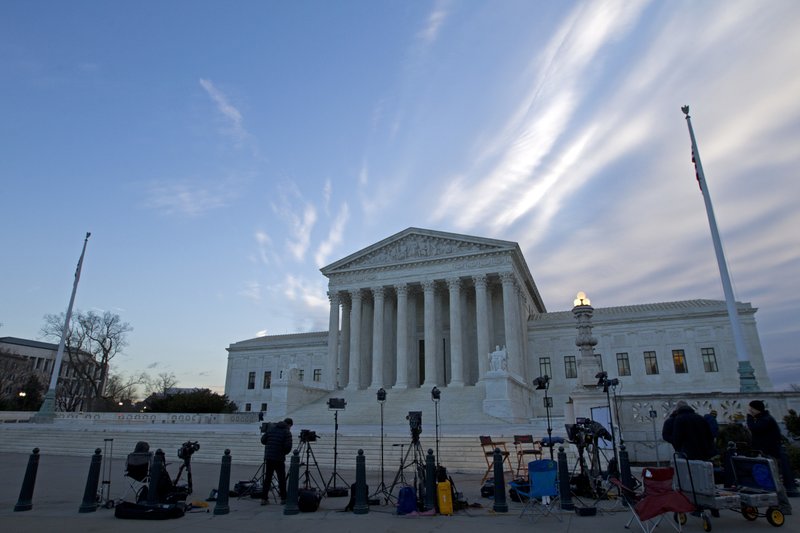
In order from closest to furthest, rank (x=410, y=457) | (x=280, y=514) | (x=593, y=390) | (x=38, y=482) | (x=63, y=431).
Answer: (x=280, y=514) → (x=38, y=482) → (x=593, y=390) → (x=410, y=457) → (x=63, y=431)

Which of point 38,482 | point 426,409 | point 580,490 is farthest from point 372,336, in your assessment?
point 580,490

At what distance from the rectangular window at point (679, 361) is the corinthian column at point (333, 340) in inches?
1289

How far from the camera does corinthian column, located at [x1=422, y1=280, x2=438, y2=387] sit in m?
41.7

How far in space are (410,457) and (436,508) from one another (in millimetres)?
8685

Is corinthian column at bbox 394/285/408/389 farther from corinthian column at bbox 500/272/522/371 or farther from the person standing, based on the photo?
the person standing

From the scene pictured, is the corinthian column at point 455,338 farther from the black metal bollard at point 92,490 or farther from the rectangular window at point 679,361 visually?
the black metal bollard at point 92,490

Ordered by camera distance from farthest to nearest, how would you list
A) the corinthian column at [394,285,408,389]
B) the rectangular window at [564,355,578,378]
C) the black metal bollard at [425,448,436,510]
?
the rectangular window at [564,355,578,378], the corinthian column at [394,285,408,389], the black metal bollard at [425,448,436,510]

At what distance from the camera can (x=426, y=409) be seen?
34.9 m

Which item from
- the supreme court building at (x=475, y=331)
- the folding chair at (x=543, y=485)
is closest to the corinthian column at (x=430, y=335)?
the supreme court building at (x=475, y=331)

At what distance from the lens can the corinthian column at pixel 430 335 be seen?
41.7 metres

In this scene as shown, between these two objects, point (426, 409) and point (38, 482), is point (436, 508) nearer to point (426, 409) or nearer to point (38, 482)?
point (38, 482)

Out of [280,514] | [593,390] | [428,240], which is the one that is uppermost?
[428,240]

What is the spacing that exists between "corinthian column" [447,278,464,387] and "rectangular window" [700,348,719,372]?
79.2 feet

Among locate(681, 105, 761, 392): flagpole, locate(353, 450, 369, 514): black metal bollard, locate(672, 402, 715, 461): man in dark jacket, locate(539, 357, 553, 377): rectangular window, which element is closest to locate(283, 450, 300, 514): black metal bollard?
locate(353, 450, 369, 514): black metal bollard
